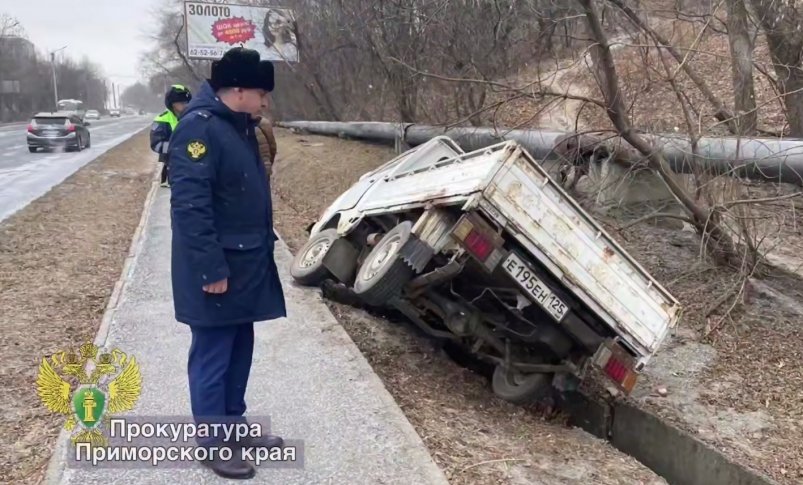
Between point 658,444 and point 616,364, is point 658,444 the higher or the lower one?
the lower one

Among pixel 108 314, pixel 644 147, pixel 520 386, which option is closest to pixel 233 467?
pixel 520 386

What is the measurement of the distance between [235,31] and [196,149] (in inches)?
999

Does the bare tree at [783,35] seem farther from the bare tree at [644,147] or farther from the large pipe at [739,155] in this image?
the bare tree at [644,147]

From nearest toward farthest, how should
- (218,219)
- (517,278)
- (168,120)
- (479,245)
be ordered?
(218,219)
(479,245)
(517,278)
(168,120)

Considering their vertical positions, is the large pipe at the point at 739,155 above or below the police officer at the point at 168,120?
above

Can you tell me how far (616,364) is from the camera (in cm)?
454

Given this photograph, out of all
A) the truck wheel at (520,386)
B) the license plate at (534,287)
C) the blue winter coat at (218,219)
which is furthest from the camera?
the truck wheel at (520,386)

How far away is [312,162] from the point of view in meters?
17.6

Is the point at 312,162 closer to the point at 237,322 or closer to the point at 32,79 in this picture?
the point at 237,322

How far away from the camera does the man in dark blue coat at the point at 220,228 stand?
120 inches

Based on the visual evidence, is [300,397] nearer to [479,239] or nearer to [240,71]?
[479,239]

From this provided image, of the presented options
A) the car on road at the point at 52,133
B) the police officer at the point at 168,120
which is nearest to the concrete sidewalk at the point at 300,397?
the police officer at the point at 168,120

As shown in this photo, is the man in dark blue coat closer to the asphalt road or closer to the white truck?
the white truck

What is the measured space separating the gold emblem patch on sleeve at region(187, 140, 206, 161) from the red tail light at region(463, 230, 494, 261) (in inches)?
70.8
